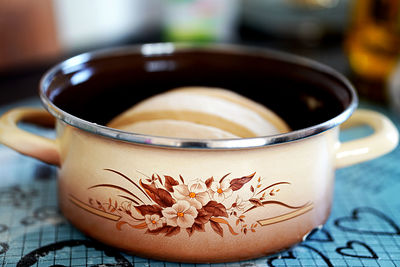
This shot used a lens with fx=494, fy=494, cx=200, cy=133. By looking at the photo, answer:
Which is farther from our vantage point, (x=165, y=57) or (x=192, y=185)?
(x=165, y=57)

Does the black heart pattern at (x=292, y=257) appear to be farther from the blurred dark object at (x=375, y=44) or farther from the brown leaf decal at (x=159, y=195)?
the blurred dark object at (x=375, y=44)

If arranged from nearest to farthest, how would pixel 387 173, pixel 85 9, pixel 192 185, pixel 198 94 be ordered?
pixel 192 185 → pixel 198 94 → pixel 387 173 → pixel 85 9

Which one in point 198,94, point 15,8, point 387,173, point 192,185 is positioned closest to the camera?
point 192,185

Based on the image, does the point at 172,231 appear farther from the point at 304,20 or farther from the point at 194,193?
the point at 304,20

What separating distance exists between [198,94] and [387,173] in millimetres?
271

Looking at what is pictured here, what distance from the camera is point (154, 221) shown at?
0.39 metres

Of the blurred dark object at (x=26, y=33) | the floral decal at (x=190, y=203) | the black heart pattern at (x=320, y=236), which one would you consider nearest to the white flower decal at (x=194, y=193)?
the floral decal at (x=190, y=203)

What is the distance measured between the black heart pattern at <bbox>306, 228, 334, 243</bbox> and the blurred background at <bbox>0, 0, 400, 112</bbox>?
40 cm

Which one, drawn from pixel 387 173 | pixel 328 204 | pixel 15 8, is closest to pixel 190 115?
pixel 328 204

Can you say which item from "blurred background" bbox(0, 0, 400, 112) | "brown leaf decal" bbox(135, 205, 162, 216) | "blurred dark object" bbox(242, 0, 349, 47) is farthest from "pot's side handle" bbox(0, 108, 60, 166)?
"blurred dark object" bbox(242, 0, 349, 47)

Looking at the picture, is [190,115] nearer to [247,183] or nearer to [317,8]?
[247,183]

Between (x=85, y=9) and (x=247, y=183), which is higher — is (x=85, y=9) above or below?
below

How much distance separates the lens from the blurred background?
91cm

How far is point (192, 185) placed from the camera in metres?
0.37
